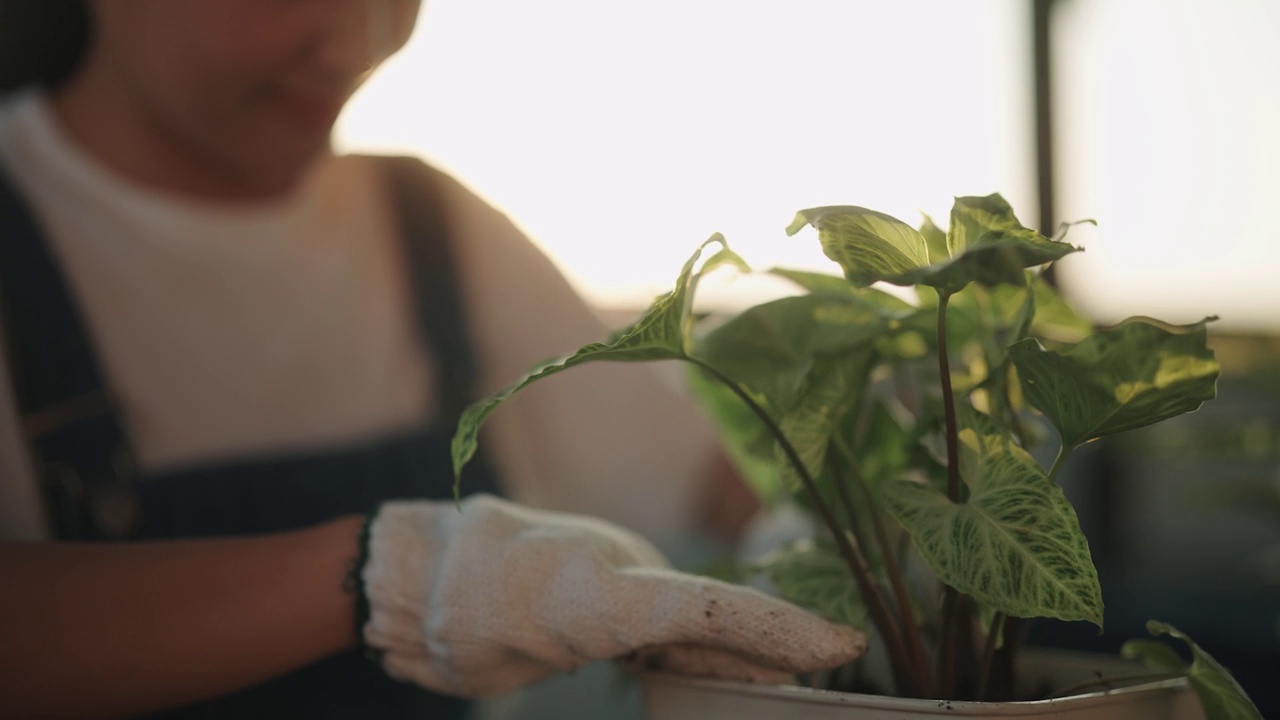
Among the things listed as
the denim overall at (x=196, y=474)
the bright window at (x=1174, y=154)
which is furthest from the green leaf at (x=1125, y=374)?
the bright window at (x=1174, y=154)

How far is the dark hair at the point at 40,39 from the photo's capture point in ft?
2.30

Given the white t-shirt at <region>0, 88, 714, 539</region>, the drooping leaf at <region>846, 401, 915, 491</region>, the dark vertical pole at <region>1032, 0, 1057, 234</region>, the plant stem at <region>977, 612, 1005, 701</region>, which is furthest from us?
the dark vertical pole at <region>1032, 0, 1057, 234</region>

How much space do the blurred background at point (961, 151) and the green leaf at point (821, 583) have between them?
0.43m

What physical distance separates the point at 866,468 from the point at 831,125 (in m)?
0.61

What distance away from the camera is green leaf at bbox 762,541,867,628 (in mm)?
427

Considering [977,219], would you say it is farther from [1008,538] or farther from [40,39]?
[40,39]

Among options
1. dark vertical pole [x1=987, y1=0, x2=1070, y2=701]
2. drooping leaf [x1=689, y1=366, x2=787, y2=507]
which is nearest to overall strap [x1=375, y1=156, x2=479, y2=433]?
drooping leaf [x1=689, y1=366, x2=787, y2=507]

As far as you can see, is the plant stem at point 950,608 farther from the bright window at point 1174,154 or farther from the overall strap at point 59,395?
the bright window at point 1174,154

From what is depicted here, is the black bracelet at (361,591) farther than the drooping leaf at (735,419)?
No

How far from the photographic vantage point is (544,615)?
42 cm

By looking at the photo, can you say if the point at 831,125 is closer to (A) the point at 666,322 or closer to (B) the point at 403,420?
(B) the point at 403,420

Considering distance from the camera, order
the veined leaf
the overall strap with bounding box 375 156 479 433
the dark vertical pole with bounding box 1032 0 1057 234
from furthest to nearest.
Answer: the dark vertical pole with bounding box 1032 0 1057 234 → the overall strap with bounding box 375 156 479 433 → the veined leaf

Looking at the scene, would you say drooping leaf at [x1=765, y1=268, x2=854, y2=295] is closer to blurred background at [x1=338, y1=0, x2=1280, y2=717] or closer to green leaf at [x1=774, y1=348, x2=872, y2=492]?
green leaf at [x1=774, y1=348, x2=872, y2=492]

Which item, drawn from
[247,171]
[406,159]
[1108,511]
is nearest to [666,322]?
[247,171]
